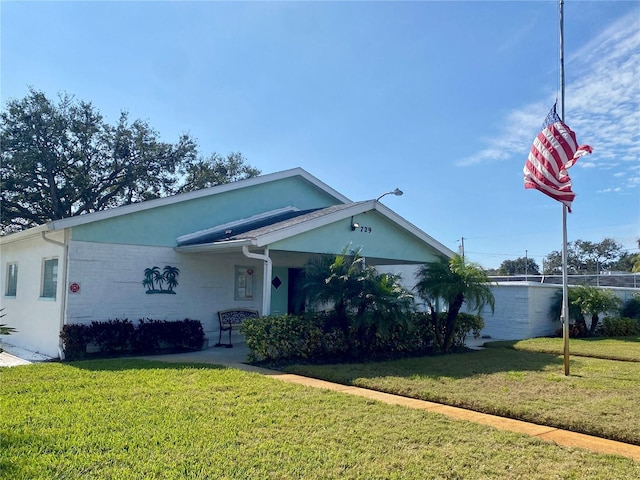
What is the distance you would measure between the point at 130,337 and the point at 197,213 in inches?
154

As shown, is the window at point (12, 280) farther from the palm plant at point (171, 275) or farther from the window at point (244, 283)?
the window at point (244, 283)

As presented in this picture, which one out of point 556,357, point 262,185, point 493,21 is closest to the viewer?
point 493,21

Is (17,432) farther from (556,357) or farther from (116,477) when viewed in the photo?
(556,357)

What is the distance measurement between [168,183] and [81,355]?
Answer: 66.7 feet

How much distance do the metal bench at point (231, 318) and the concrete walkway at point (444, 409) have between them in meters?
2.45

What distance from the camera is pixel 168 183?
2994 centimetres

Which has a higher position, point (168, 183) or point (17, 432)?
point (168, 183)

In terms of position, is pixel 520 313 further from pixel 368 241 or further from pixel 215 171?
pixel 215 171

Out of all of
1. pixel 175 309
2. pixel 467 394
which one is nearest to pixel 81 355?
pixel 175 309

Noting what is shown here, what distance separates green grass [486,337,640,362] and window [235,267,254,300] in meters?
7.51

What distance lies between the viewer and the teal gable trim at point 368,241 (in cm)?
1208

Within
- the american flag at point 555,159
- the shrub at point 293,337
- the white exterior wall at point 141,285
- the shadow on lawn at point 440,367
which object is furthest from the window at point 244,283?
the american flag at point 555,159

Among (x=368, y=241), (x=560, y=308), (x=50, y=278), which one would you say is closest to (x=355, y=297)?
(x=368, y=241)

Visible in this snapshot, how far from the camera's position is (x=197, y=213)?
45.4 feet
